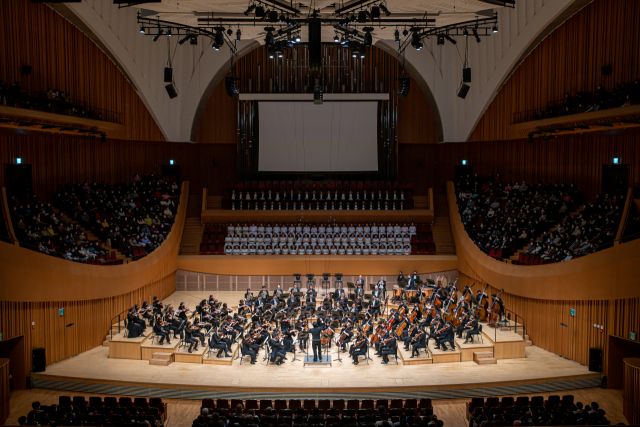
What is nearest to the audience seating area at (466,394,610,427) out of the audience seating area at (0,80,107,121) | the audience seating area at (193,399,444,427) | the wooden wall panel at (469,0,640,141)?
the audience seating area at (193,399,444,427)

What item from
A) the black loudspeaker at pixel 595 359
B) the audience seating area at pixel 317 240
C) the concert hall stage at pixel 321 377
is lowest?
the concert hall stage at pixel 321 377

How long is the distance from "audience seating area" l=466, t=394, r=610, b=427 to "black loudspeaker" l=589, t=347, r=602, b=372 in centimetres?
308

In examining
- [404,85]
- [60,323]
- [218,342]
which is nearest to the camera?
[218,342]

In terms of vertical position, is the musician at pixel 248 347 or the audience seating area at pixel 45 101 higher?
the audience seating area at pixel 45 101

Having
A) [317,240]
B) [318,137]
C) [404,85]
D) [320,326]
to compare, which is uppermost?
[404,85]

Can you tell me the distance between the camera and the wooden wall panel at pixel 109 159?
1608cm

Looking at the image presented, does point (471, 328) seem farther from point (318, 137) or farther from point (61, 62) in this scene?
point (61, 62)

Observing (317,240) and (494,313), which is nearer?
(494,313)

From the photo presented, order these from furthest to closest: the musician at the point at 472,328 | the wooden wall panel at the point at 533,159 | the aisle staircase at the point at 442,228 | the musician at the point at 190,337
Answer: the aisle staircase at the point at 442,228
the wooden wall panel at the point at 533,159
the musician at the point at 472,328
the musician at the point at 190,337

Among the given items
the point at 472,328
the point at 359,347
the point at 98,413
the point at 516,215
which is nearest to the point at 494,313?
the point at 472,328

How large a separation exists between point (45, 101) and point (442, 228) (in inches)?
532

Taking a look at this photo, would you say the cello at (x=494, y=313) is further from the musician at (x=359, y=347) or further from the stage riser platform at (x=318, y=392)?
the musician at (x=359, y=347)

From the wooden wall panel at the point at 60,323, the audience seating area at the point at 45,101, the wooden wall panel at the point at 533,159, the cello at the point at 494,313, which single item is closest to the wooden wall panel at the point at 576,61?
the wooden wall panel at the point at 533,159

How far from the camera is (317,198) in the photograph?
20609mm
